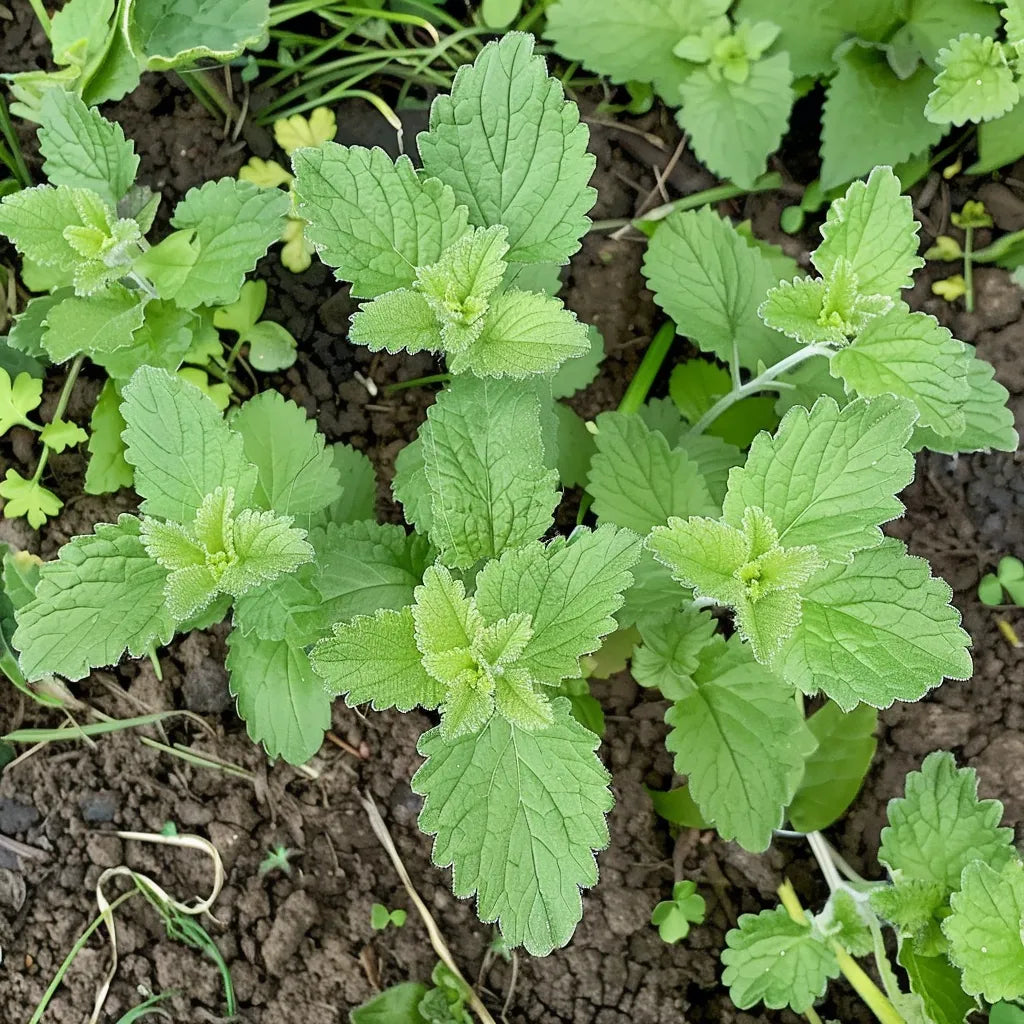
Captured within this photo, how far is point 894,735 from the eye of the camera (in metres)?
2.03

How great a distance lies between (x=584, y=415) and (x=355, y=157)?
85 centimetres

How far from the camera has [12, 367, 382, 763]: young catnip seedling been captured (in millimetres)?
1449

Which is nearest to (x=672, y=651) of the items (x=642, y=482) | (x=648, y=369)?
(x=642, y=482)

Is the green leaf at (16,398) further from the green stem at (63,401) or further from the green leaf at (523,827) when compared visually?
the green leaf at (523,827)

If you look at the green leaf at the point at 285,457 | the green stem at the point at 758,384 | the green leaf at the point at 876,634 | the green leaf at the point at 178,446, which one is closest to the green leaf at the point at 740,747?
the green leaf at the point at 876,634

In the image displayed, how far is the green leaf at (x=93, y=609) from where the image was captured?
144cm

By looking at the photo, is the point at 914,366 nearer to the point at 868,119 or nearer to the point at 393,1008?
the point at 868,119

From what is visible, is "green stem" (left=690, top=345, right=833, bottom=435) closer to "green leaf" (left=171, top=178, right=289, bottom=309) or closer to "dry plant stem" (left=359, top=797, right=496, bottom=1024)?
"green leaf" (left=171, top=178, right=289, bottom=309)

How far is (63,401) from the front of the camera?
1957mm

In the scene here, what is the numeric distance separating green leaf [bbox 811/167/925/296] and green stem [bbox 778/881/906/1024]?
1175 millimetres

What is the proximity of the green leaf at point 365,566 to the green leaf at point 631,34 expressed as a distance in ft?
3.73

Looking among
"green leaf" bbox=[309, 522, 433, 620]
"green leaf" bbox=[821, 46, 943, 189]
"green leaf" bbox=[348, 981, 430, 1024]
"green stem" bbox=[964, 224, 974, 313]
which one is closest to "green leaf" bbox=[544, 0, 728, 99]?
"green leaf" bbox=[821, 46, 943, 189]

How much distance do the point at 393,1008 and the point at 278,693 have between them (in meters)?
0.67

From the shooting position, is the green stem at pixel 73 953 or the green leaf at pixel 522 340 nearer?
the green leaf at pixel 522 340
